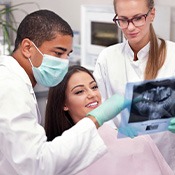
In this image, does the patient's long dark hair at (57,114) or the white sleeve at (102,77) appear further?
the white sleeve at (102,77)

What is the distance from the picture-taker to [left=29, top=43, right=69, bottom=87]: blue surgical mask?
1308 millimetres

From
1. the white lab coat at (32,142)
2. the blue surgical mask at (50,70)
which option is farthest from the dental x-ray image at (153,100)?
the blue surgical mask at (50,70)

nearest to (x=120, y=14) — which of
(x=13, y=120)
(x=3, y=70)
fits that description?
(x=3, y=70)

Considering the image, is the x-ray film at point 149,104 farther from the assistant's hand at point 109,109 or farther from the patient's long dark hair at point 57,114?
the patient's long dark hair at point 57,114

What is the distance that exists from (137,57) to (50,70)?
23.1 inches

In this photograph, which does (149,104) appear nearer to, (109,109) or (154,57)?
(109,109)

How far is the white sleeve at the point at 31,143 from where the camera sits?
3.36 feet

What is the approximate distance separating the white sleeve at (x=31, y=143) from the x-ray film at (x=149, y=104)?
19 centimetres

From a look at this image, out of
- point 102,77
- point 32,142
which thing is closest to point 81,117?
point 102,77

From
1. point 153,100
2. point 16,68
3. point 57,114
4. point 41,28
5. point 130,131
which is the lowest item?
point 57,114

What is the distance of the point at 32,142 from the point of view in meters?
1.03

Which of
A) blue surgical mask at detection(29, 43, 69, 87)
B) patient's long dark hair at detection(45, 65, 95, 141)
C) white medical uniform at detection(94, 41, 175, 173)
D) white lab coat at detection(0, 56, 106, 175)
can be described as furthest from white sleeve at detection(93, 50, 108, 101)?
white lab coat at detection(0, 56, 106, 175)

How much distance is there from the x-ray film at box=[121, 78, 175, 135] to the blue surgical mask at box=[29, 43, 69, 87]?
31 centimetres

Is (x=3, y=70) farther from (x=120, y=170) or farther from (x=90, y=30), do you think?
(x=90, y=30)
